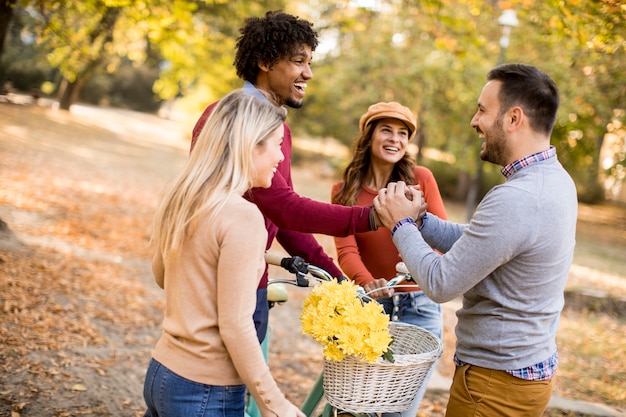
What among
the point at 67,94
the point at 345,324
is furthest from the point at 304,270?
the point at 67,94

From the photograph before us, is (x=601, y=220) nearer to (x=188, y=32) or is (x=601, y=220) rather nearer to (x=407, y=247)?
(x=188, y=32)

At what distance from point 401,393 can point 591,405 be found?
4.15 metres

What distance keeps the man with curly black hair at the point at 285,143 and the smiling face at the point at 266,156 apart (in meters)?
0.49

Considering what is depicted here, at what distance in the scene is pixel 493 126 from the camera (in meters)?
2.48

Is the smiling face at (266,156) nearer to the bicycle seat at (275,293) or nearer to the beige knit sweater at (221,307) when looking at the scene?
the beige knit sweater at (221,307)

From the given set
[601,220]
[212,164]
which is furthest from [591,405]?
[601,220]

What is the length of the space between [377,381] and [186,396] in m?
0.77

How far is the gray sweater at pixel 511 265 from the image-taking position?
2.21m

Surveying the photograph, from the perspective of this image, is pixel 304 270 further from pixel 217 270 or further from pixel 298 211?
pixel 217 270

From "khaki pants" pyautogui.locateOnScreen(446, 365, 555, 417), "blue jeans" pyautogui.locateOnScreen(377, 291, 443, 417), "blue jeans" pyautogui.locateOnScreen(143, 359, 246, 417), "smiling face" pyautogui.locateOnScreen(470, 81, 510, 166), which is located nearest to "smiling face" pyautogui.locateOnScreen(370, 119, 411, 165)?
"blue jeans" pyautogui.locateOnScreen(377, 291, 443, 417)

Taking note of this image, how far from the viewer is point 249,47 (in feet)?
10.5

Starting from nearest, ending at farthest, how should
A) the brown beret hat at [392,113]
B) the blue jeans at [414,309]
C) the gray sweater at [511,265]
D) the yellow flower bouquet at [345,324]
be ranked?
the gray sweater at [511,265]
the yellow flower bouquet at [345,324]
the blue jeans at [414,309]
the brown beret hat at [392,113]

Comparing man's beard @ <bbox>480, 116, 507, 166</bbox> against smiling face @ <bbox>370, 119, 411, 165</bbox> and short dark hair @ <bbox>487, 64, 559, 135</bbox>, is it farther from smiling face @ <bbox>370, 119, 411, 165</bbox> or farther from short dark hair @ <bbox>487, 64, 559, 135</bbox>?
smiling face @ <bbox>370, 119, 411, 165</bbox>

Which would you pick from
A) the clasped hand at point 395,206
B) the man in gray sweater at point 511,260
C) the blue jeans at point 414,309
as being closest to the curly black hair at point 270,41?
the clasped hand at point 395,206
